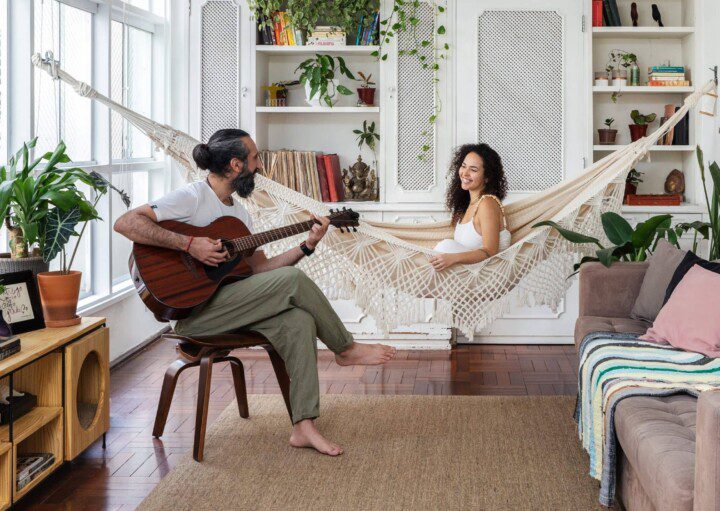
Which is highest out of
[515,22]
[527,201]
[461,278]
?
[515,22]

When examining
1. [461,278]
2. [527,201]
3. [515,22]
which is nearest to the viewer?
[461,278]

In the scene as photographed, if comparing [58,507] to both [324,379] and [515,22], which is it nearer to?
[324,379]

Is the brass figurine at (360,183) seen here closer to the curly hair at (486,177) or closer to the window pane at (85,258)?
the curly hair at (486,177)

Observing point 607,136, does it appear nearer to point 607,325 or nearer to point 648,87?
point 648,87

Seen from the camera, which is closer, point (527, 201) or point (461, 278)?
point (461, 278)

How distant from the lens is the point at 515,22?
4.48 meters

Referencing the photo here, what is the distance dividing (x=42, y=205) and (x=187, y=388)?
3.87 ft

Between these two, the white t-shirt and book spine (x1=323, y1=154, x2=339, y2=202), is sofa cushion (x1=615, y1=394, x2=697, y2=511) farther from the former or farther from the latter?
book spine (x1=323, y1=154, x2=339, y2=202)

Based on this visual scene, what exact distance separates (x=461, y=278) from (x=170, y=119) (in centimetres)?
200

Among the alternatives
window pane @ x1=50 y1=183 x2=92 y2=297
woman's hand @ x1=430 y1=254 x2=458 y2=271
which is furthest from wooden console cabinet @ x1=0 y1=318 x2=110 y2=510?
woman's hand @ x1=430 y1=254 x2=458 y2=271

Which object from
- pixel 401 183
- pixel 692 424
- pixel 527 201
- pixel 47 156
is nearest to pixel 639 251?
pixel 527 201

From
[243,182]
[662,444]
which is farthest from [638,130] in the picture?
[662,444]

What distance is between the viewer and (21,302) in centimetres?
267

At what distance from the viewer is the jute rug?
243cm
